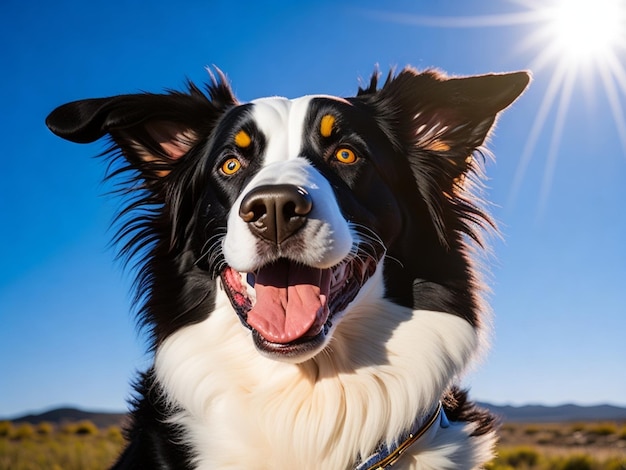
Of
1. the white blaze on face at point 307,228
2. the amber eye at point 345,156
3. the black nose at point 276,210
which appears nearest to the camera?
the black nose at point 276,210

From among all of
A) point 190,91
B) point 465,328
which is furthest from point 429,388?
point 190,91

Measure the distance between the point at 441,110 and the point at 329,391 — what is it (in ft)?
6.44

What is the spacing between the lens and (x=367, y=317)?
3.68m

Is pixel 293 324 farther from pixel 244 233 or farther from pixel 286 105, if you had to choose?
pixel 286 105

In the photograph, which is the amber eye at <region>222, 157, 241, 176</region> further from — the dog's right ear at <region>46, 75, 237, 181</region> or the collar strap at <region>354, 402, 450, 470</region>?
the collar strap at <region>354, 402, 450, 470</region>

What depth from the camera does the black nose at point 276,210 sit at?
122 inches

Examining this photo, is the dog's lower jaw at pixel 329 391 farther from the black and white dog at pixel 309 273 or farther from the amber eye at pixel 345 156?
the amber eye at pixel 345 156

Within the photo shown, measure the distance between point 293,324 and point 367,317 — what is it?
54cm

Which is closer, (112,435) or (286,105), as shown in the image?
(286,105)

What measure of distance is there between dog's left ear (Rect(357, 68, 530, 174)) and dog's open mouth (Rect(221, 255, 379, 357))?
1.09 m

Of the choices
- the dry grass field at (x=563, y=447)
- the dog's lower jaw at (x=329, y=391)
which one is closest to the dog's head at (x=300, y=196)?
the dog's lower jaw at (x=329, y=391)

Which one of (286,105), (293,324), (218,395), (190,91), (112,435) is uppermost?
(190,91)

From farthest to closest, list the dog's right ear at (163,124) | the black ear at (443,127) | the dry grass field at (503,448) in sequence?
1. the dry grass field at (503,448)
2. the dog's right ear at (163,124)
3. the black ear at (443,127)

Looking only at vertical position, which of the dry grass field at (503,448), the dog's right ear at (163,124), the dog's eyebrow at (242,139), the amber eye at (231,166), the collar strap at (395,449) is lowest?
the dry grass field at (503,448)
